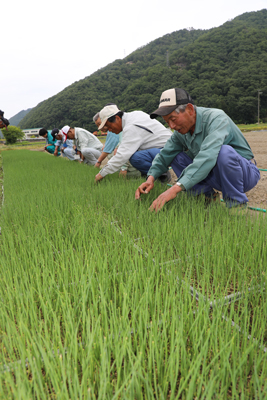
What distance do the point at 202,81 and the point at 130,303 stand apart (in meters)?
45.0

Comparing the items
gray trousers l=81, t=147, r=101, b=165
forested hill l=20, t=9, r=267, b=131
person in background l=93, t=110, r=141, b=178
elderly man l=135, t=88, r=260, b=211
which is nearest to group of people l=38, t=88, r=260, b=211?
elderly man l=135, t=88, r=260, b=211

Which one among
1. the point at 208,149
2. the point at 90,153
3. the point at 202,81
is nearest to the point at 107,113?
the point at 208,149

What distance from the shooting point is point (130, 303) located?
2.80ft

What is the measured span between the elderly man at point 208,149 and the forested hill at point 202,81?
35.7 m

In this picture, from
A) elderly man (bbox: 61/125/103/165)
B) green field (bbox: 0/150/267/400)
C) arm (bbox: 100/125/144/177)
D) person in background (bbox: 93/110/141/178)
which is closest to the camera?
green field (bbox: 0/150/267/400)

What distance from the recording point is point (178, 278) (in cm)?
97

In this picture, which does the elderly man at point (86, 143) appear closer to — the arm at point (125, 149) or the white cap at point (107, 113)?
the white cap at point (107, 113)

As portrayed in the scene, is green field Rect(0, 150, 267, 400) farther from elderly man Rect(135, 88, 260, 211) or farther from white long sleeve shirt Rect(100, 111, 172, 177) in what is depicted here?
white long sleeve shirt Rect(100, 111, 172, 177)

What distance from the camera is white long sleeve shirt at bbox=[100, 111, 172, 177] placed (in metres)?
2.53

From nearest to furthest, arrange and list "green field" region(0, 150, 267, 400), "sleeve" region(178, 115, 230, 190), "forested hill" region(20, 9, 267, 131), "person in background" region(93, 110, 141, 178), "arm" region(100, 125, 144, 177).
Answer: "green field" region(0, 150, 267, 400) < "sleeve" region(178, 115, 230, 190) < "arm" region(100, 125, 144, 177) < "person in background" region(93, 110, 141, 178) < "forested hill" region(20, 9, 267, 131)

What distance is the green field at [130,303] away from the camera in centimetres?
57

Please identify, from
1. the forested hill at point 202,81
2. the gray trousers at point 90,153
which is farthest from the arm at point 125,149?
the forested hill at point 202,81

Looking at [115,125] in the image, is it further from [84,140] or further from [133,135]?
[84,140]

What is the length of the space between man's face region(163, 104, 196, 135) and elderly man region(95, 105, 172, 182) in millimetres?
874
